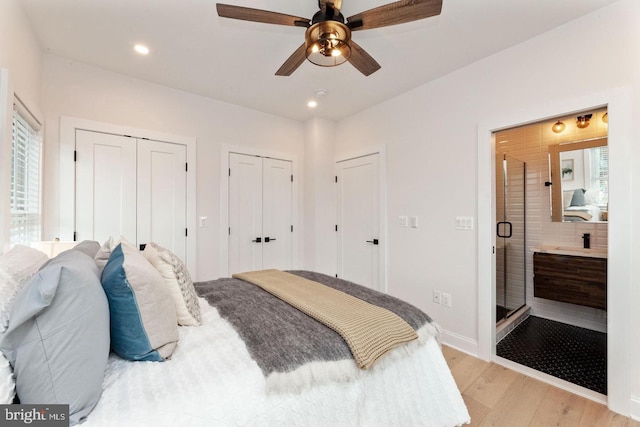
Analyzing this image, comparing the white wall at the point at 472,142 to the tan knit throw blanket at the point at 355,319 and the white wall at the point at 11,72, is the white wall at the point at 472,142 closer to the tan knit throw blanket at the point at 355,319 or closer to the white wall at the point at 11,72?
the tan knit throw blanket at the point at 355,319

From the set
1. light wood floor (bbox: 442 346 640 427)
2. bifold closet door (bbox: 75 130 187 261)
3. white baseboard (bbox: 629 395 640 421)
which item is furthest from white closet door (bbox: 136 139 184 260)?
white baseboard (bbox: 629 395 640 421)

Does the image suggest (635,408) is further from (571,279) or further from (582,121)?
(582,121)

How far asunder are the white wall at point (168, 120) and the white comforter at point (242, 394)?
2049mm

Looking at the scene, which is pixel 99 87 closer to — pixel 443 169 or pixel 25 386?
pixel 25 386

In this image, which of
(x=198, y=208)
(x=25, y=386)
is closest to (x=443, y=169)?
(x=198, y=208)

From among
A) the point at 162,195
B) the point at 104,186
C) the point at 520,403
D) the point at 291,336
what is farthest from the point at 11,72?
the point at 520,403

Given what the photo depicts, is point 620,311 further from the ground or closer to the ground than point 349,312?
closer to the ground

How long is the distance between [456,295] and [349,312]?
5.57 feet

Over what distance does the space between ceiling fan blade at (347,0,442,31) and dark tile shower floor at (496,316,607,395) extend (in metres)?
2.73

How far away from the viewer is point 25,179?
211 centimetres

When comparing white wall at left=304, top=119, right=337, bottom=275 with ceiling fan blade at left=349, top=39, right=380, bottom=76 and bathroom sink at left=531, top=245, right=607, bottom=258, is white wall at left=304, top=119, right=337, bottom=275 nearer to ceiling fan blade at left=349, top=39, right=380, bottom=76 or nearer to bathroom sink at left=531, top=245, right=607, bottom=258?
ceiling fan blade at left=349, top=39, right=380, bottom=76

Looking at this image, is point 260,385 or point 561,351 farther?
point 561,351

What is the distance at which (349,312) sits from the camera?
145 centimetres

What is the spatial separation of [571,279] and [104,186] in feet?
15.5
